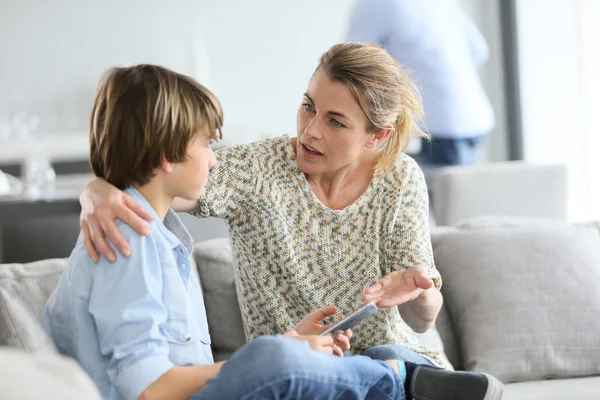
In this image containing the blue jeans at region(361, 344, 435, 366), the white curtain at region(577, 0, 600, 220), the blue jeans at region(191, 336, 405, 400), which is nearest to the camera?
the blue jeans at region(191, 336, 405, 400)

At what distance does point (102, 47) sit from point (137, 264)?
4987mm

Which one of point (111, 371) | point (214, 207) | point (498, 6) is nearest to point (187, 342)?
point (111, 371)

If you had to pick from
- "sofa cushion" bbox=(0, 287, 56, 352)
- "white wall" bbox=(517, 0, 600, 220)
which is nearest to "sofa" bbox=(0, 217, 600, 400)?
"sofa cushion" bbox=(0, 287, 56, 352)

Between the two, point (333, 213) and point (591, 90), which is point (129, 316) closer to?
point (333, 213)

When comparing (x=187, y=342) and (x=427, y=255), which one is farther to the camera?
(x=427, y=255)

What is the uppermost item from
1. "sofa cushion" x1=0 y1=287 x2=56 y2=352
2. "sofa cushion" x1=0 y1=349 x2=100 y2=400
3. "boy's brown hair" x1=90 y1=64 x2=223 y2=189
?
"boy's brown hair" x1=90 y1=64 x2=223 y2=189

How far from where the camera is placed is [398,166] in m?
2.04

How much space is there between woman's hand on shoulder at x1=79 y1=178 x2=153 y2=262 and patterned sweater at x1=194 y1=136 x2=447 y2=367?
411 mm

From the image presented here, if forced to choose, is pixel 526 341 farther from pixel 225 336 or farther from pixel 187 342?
pixel 187 342

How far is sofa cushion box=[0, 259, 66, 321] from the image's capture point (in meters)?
1.88

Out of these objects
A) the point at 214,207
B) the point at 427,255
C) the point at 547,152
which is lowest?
the point at 547,152

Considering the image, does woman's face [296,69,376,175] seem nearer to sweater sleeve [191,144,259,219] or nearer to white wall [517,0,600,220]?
sweater sleeve [191,144,259,219]

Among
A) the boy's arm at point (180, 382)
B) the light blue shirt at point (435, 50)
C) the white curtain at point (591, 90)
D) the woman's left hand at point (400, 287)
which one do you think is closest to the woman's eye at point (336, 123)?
the woman's left hand at point (400, 287)

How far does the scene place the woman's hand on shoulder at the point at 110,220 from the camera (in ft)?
4.73
